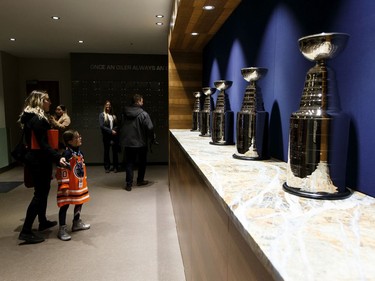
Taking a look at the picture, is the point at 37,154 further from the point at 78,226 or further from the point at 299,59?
the point at 299,59

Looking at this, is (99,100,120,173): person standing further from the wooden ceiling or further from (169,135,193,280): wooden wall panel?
(169,135,193,280): wooden wall panel

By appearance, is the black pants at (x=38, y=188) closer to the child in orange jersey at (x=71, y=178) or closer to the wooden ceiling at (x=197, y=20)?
the child in orange jersey at (x=71, y=178)

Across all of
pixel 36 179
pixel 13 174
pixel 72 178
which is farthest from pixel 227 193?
pixel 13 174

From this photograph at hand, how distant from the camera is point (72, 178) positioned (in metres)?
2.73

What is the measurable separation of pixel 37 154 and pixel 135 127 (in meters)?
→ 1.97

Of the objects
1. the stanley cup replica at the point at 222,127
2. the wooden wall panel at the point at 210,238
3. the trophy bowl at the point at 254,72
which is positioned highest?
the trophy bowl at the point at 254,72

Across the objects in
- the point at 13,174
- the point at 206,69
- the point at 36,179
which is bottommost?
the point at 13,174

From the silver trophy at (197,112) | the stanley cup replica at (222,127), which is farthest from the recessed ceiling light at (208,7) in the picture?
the silver trophy at (197,112)

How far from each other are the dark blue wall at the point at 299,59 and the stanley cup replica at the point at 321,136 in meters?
0.08

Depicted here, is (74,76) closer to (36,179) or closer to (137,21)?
(137,21)

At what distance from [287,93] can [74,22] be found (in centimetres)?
365

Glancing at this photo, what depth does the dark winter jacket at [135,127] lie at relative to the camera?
4.53 meters

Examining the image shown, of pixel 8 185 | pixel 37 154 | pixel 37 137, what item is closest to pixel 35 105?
pixel 37 137

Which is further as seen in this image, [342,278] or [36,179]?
[36,179]
